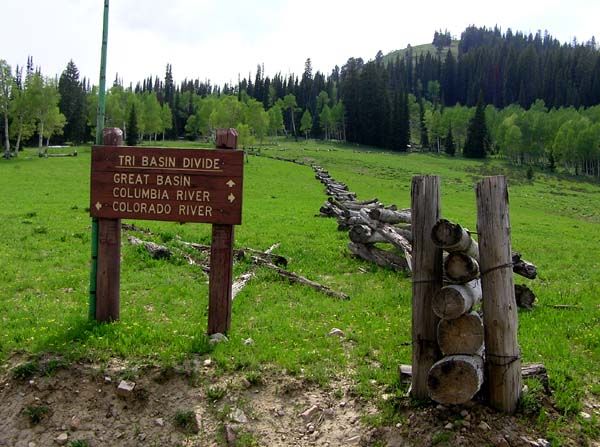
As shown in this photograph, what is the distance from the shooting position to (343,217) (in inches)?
801

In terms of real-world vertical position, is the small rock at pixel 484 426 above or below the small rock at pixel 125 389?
above

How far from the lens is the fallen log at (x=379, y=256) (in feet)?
42.3

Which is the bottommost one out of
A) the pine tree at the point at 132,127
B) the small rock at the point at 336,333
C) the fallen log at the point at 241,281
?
the small rock at the point at 336,333

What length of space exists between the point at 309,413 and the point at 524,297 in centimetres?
582

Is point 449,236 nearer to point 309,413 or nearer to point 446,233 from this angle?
point 446,233

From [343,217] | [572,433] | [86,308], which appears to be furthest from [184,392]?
[343,217]

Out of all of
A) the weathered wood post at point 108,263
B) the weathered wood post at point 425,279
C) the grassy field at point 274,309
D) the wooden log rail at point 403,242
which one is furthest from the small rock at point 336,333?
the weathered wood post at point 108,263

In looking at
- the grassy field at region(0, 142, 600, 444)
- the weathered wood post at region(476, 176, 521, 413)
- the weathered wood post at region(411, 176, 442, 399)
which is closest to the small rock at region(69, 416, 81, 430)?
the grassy field at region(0, 142, 600, 444)

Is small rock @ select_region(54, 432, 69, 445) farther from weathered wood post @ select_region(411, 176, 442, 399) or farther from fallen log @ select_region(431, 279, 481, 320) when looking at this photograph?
fallen log @ select_region(431, 279, 481, 320)

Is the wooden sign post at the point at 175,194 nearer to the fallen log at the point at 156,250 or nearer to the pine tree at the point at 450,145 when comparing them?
the fallen log at the point at 156,250

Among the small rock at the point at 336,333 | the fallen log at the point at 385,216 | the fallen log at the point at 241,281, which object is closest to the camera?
the small rock at the point at 336,333

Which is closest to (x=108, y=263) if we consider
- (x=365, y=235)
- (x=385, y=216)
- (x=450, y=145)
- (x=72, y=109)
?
(x=365, y=235)

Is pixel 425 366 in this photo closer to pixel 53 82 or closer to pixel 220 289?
pixel 220 289

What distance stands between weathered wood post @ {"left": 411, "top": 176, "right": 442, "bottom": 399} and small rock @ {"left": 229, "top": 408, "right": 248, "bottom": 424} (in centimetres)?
198
